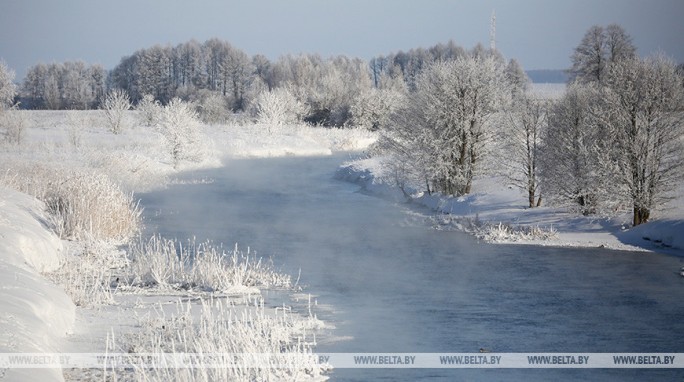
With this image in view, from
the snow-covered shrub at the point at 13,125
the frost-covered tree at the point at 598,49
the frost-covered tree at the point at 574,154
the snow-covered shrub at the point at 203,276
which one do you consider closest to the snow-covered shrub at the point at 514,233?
the frost-covered tree at the point at 574,154

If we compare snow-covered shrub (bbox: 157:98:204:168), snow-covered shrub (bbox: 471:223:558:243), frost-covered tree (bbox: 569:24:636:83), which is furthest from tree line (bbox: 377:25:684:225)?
frost-covered tree (bbox: 569:24:636:83)

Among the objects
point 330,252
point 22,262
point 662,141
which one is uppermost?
point 662,141

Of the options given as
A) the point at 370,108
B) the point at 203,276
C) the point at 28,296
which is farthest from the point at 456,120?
the point at 370,108

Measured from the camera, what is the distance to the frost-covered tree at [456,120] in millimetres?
27609

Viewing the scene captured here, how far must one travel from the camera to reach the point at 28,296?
9.59 meters

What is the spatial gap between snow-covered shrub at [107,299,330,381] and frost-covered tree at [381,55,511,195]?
59.5 feet

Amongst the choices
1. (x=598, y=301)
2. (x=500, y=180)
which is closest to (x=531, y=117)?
(x=500, y=180)

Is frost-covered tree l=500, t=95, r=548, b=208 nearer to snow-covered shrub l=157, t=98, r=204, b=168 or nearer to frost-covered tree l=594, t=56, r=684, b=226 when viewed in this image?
frost-covered tree l=594, t=56, r=684, b=226

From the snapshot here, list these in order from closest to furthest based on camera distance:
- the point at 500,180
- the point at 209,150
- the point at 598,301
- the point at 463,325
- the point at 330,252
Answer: the point at 463,325 < the point at 598,301 < the point at 330,252 < the point at 500,180 < the point at 209,150

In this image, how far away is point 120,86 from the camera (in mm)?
116125

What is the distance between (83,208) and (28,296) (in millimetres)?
9204

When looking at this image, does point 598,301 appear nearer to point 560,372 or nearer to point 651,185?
point 560,372

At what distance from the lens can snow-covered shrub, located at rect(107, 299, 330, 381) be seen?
25.1 feet

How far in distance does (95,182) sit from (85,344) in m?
11.7
